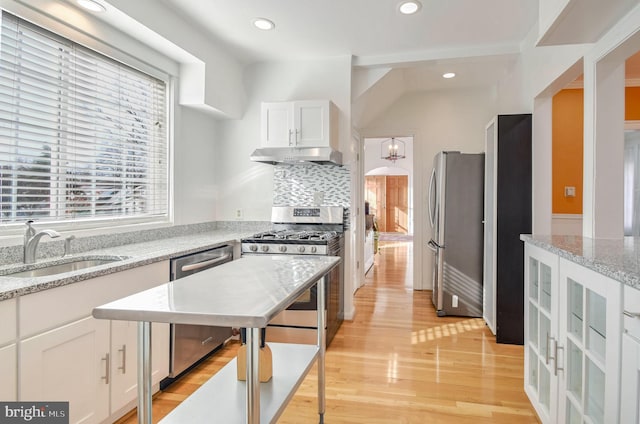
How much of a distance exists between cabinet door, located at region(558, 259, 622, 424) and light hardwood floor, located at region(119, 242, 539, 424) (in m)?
0.62

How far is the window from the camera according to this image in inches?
80.4

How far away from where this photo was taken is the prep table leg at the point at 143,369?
1.17 metres

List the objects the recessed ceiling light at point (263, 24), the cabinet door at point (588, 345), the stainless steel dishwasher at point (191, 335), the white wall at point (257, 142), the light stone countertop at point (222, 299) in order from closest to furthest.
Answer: the light stone countertop at point (222, 299) → the cabinet door at point (588, 345) → the stainless steel dishwasher at point (191, 335) → the recessed ceiling light at point (263, 24) → the white wall at point (257, 142)

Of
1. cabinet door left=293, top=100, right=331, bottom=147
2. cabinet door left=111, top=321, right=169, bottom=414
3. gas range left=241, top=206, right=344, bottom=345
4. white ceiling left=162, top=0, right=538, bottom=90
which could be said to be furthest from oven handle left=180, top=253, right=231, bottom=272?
white ceiling left=162, top=0, right=538, bottom=90

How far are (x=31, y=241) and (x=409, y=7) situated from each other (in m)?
2.87

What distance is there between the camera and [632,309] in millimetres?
1132

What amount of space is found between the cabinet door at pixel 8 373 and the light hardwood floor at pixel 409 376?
753mm

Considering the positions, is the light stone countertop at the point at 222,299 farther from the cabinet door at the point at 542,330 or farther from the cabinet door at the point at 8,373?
the cabinet door at the point at 542,330

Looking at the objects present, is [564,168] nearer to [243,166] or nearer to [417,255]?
[417,255]

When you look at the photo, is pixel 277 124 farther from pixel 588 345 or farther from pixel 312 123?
pixel 588 345

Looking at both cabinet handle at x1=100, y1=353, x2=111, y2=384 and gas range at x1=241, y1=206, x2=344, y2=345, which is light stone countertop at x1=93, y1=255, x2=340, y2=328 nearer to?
cabinet handle at x1=100, y1=353, x2=111, y2=384

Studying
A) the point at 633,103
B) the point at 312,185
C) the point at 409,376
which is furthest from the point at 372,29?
the point at 633,103

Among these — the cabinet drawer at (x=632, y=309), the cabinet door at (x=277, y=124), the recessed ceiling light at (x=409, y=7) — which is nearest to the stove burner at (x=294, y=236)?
the cabinet door at (x=277, y=124)

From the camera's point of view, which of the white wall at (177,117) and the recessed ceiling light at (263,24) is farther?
the recessed ceiling light at (263,24)
